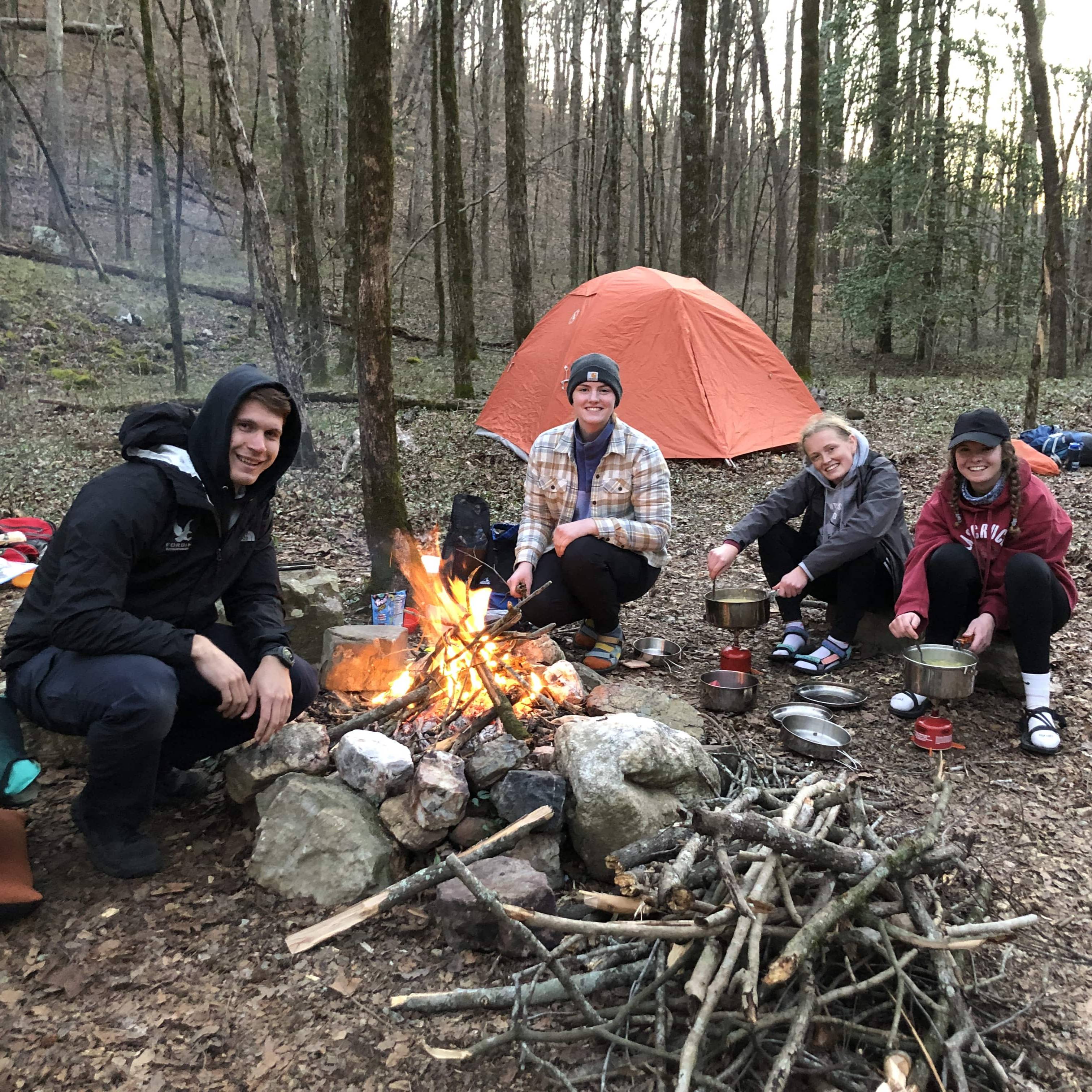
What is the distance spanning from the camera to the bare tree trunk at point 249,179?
640 cm

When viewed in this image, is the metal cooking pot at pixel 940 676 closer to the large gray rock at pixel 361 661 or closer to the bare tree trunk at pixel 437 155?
the large gray rock at pixel 361 661

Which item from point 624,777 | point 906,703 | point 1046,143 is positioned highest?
point 1046,143

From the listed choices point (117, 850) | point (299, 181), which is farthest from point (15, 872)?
point (299, 181)

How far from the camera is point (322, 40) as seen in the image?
24.1m

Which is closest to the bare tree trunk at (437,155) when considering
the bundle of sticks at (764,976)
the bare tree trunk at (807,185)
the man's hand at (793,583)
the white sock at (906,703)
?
the bare tree trunk at (807,185)

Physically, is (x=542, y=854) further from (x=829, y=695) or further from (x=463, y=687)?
(x=829, y=695)

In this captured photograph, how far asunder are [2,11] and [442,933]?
2752 centimetres

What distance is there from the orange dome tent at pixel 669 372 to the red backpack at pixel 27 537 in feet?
14.4

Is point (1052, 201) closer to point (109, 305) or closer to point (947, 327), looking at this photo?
point (947, 327)

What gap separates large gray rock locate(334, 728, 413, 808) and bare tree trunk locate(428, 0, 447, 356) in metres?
10.8

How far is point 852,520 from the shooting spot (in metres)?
4.16

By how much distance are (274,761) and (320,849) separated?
400 mm

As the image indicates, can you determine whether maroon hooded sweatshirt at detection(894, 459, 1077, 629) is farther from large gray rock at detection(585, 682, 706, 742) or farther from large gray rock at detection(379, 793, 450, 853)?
large gray rock at detection(379, 793, 450, 853)

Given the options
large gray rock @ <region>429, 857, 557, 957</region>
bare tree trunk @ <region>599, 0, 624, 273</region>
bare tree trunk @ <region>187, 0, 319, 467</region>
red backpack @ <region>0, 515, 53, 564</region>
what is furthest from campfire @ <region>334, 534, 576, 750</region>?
bare tree trunk @ <region>599, 0, 624, 273</region>
